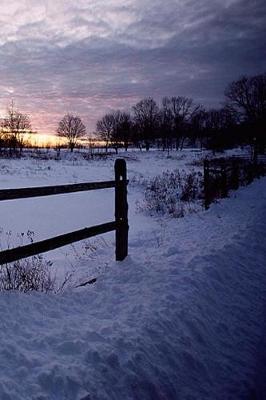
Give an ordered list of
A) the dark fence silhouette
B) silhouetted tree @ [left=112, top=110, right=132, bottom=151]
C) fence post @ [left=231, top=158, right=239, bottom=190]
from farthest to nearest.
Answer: silhouetted tree @ [left=112, top=110, right=132, bottom=151] → fence post @ [left=231, top=158, right=239, bottom=190] → the dark fence silhouette

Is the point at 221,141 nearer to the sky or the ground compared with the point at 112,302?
nearer to the sky

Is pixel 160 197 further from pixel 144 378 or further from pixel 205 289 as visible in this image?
pixel 144 378

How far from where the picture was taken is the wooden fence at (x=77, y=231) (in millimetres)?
3658

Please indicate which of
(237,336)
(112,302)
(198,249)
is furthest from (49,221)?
(237,336)

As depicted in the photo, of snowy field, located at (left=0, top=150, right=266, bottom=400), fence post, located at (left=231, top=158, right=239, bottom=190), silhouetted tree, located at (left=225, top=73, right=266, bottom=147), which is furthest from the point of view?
silhouetted tree, located at (left=225, top=73, right=266, bottom=147)

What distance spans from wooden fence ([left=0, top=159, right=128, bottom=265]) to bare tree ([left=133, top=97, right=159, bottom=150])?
279 ft

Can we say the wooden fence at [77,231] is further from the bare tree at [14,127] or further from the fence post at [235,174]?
the bare tree at [14,127]

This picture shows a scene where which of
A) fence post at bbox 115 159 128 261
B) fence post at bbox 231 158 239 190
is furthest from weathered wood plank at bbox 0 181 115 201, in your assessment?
fence post at bbox 231 158 239 190

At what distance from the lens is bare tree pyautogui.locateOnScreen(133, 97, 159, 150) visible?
90.4 m

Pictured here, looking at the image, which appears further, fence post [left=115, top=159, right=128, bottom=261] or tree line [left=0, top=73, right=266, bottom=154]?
tree line [left=0, top=73, right=266, bottom=154]

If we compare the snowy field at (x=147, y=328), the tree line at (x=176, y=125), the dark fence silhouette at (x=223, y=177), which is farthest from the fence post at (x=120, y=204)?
the tree line at (x=176, y=125)

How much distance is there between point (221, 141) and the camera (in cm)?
6750

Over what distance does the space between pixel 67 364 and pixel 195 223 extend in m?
6.68

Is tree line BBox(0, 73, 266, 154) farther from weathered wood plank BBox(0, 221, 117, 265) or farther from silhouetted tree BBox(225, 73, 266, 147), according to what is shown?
weathered wood plank BBox(0, 221, 117, 265)
